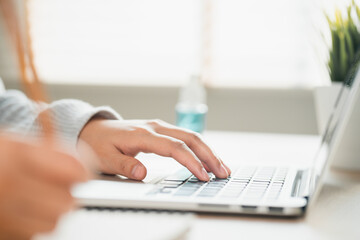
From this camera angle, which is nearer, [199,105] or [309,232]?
[309,232]

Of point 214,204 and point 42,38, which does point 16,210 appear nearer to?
point 214,204

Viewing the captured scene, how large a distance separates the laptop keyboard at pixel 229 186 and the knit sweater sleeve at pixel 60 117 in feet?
0.79

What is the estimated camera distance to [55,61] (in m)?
2.82

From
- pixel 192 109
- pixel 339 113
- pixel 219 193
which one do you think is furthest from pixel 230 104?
pixel 219 193

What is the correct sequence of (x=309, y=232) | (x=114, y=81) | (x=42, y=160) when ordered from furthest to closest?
(x=114, y=81)
(x=309, y=232)
(x=42, y=160)

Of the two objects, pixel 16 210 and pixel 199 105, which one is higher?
pixel 16 210

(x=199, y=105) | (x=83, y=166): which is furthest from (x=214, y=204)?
(x=199, y=105)

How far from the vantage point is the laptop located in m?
0.58

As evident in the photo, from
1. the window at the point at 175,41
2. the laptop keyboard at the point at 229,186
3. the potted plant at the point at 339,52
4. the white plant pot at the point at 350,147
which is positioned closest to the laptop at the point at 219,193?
the laptop keyboard at the point at 229,186

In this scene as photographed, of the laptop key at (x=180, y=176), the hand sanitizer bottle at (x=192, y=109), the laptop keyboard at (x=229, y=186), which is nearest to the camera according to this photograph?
the laptop keyboard at (x=229, y=186)

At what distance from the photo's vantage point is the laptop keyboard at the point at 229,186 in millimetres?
629

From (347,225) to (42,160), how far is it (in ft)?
1.27

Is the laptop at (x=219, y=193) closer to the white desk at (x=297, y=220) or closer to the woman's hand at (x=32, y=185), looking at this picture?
the white desk at (x=297, y=220)

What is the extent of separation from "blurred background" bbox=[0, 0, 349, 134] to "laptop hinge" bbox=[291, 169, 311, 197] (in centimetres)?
156
